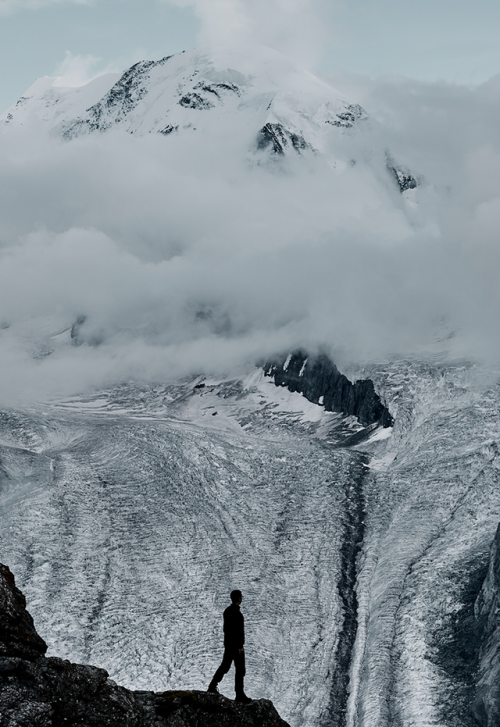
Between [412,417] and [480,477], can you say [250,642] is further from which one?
[412,417]

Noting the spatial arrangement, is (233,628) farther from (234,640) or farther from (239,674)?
(239,674)

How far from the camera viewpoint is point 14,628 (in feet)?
41.3

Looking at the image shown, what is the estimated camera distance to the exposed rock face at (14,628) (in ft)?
39.8

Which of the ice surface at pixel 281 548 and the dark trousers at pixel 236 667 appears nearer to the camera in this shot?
the dark trousers at pixel 236 667

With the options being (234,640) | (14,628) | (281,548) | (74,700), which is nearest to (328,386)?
(281,548)

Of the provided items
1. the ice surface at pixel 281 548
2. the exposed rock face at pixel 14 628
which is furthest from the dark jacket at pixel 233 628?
the ice surface at pixel 281 548

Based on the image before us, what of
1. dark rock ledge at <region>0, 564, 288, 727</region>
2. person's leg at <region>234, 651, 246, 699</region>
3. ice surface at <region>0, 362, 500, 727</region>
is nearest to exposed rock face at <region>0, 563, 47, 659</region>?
dark rock ledge at <region>0, 564, 288, 727</region>

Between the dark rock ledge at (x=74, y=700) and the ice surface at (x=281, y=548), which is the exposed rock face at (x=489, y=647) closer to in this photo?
the ice surface at (x=281, y=548)

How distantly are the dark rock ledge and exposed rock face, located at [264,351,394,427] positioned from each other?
208 ft

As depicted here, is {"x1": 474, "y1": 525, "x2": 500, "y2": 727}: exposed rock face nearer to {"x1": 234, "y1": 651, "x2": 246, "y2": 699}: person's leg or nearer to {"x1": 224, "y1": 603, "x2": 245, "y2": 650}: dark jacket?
{"x1": 234, "y1": 651, "x2": 246, "y2": 699}: person's leg

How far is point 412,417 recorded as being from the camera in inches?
2697

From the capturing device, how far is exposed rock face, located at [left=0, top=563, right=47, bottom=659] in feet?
39.8

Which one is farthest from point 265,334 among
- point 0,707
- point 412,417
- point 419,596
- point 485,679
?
point 0,707

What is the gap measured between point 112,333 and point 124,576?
16173 centimetres
